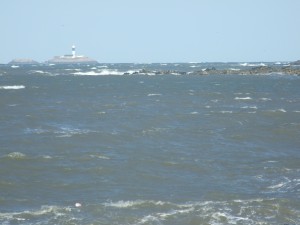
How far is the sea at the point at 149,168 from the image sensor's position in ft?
54.7

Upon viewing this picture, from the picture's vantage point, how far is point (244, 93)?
6712cm

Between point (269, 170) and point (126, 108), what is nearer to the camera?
point (269, 170)

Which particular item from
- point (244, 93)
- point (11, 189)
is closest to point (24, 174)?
point (11, 189)

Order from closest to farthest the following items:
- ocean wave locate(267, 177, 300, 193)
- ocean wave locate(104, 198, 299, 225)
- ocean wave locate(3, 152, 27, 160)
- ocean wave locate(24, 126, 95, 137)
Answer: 1. ocean wave locate(104, 198, 299, 225)
2. ocean wave locate(267, 177, 300, 193)
3. ocean wave locate(3, 152, 27, 160)
4. ocean wave locate(24, 126, 95, 137)

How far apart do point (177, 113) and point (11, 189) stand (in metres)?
25.8

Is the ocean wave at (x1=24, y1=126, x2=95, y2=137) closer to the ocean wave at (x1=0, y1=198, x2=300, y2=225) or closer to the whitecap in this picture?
the whitecap

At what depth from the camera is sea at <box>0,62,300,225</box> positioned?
54.7ft

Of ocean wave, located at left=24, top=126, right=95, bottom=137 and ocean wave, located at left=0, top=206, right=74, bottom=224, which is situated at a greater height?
ocean wave, located at left=24, top=126, right=95, bottom=137

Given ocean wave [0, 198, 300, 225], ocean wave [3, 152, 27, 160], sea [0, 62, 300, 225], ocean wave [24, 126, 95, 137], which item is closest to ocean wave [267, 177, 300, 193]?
sea [0, 62, 300, 225]

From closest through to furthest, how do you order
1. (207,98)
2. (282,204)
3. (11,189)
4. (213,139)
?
1. (282,204)
2. (11,189)
3. (213,139)
4. (207,98)

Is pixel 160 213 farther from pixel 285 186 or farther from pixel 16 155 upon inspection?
pixel 16 155

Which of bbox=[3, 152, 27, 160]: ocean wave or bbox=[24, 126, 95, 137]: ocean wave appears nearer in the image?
bbox=[3, 152, 27, 160]: ocean wave

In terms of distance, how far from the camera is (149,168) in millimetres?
22844

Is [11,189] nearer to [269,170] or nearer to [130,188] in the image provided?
[130,188]
